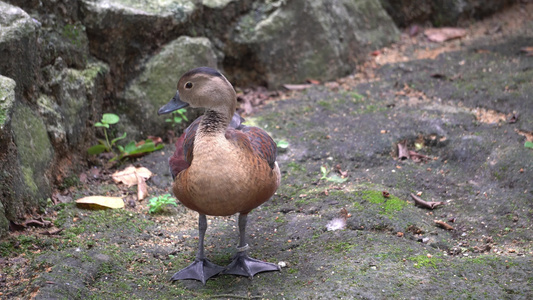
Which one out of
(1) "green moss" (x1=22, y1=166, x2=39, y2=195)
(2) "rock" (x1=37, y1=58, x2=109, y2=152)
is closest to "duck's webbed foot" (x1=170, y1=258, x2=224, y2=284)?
(1) "green moss" (x1=22, y1=166, x2=39, y2=195)

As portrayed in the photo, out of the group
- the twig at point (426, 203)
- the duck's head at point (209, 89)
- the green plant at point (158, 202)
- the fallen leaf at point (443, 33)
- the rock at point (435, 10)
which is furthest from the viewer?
the rock at point (435, 10)

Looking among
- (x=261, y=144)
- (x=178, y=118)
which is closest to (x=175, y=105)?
(x=261, y=144)

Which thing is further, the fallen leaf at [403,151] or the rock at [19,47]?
the fallen leaf at [403,151]

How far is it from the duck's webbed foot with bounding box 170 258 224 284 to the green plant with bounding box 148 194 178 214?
0.82 metres

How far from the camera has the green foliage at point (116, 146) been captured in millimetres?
4828

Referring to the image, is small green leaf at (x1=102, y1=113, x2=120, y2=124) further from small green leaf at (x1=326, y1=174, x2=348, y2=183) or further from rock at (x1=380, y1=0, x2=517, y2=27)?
rock at (x1=380, y1=0, x2=517, y2=27)

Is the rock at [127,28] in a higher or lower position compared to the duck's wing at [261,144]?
higher

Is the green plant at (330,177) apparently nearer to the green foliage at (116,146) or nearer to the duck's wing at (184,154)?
the duck's wing at (184,154)

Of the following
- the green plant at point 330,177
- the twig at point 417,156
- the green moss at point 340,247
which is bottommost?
the twig at point 417,156

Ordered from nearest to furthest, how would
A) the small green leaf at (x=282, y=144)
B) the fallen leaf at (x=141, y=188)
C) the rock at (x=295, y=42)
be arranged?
1. the fallen leaf at (x=141, y=188)
2. the small green leaf at (x=282, y=144)
3. the rock at (x=295, y=42)

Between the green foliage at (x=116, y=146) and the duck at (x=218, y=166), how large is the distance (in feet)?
4.51

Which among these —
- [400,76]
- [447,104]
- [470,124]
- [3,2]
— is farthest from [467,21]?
[3,2]

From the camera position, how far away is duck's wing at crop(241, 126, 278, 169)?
347cm

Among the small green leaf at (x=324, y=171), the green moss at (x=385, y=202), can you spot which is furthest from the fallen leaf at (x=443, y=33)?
the green moss at (x=385, y=202)
